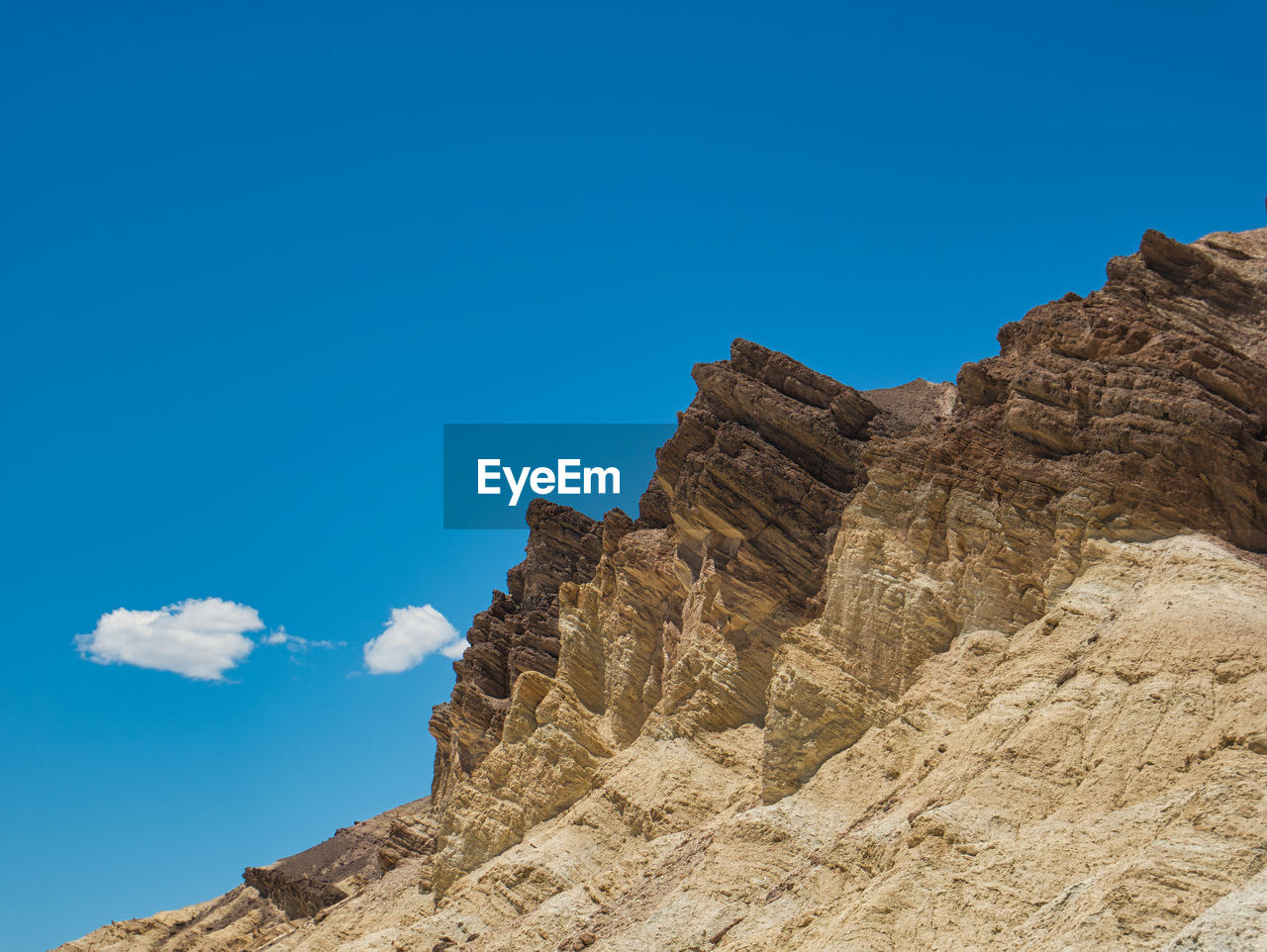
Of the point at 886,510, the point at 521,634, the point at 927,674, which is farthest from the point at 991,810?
the point at 521,634

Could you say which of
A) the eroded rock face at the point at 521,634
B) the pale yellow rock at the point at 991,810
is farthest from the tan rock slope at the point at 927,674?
the eroded rock face at the point at 521,634

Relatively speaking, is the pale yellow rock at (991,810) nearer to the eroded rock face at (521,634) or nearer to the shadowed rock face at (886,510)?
the shadowed rock face at (886,510)

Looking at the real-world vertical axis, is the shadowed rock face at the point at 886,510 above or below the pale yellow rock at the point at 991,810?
above

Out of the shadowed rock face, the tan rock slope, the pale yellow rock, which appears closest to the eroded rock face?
the tan rock slope

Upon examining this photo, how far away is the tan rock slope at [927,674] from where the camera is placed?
26172mm

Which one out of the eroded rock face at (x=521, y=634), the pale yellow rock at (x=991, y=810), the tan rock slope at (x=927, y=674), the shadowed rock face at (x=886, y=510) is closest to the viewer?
the pale yellow rock at (x=991, y=810)

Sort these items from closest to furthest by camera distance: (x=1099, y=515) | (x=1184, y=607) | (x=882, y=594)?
(x=1184, y=607) < (x=1099, y=515) < (x=882, y=594)

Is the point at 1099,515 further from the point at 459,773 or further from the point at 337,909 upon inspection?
the point at 337,909

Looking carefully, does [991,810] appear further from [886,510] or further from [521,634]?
[521,634]

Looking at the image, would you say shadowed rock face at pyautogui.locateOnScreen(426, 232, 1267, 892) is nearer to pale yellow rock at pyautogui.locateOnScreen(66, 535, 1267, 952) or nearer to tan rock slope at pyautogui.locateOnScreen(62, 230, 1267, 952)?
tan rock slope at pyautogui.locateOnScreen(62, 230, 1267, 952)

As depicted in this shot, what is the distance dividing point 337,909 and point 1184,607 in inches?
2101

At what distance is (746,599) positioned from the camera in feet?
145

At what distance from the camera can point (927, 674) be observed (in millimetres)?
37219

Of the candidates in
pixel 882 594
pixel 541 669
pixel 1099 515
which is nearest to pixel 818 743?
pixel 882 594
